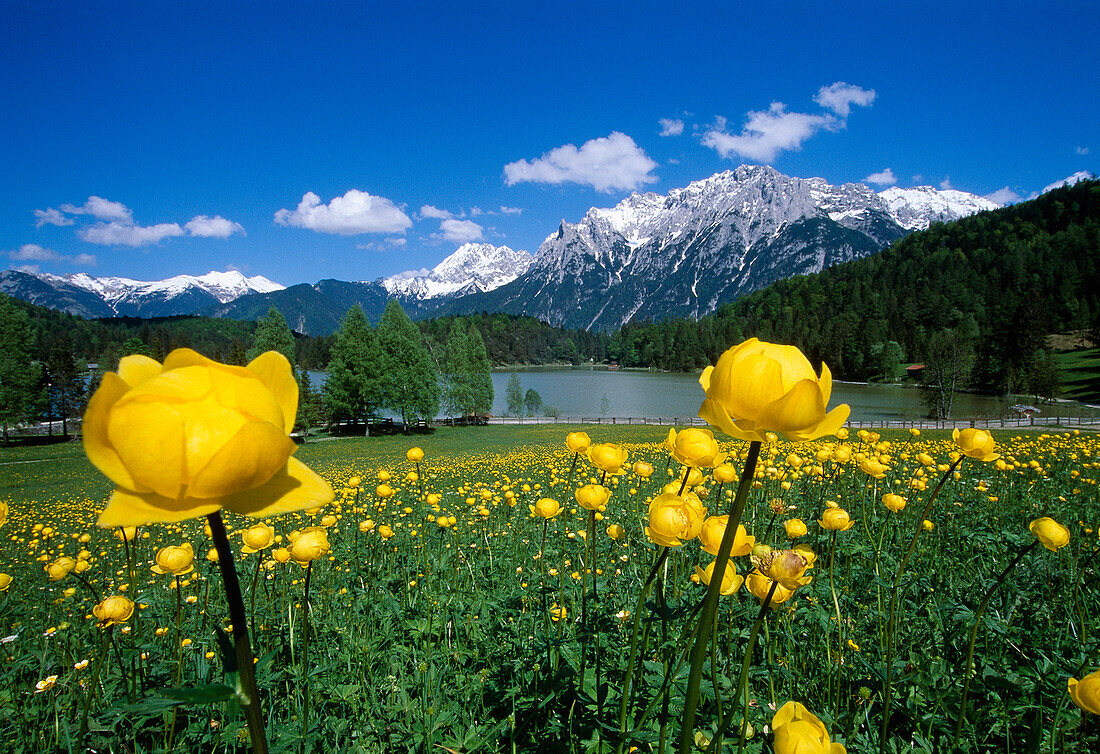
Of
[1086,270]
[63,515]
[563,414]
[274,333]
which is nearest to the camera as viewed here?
[63,515]

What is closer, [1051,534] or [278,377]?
[278,377]

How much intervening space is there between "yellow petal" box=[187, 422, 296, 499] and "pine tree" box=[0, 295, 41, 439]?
38870 mm

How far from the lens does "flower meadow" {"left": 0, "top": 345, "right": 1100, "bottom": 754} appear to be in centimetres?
72

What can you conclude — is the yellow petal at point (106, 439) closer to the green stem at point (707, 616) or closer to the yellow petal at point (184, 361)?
the yellow petal at point (184, 361)

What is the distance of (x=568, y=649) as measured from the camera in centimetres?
191

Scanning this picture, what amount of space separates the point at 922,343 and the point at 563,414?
55724 mm

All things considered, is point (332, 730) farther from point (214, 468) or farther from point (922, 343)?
point (922, 343)

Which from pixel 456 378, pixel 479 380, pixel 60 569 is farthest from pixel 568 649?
pixel 479 380

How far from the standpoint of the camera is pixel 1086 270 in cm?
7225

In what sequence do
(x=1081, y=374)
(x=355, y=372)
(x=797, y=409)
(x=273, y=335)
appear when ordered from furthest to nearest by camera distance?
(x=1081, y=374) → (x=273, y=335) → (x=355, y=372) → (x=797, y=409)

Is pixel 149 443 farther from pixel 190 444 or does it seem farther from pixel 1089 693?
pixel 1089 693

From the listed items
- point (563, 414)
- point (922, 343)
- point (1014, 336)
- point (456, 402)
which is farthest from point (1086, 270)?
point (456, 402)

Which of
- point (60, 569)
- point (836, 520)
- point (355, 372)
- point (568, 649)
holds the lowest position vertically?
point (568, 649)

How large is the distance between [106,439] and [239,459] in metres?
0.21
